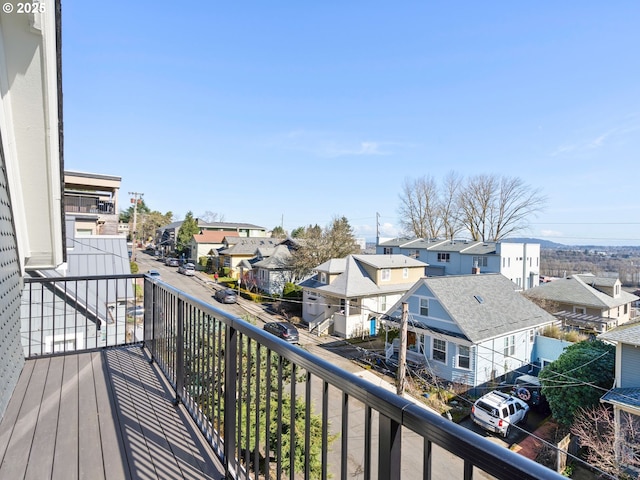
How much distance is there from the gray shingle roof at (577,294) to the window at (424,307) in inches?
405

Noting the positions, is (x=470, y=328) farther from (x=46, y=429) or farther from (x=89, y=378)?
(x=46, y=429)

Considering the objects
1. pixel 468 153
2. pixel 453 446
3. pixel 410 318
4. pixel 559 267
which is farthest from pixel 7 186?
pixel 559 267

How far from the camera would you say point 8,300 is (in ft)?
8.21

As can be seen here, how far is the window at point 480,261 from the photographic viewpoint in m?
24.1

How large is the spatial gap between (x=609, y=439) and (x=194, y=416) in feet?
34.6

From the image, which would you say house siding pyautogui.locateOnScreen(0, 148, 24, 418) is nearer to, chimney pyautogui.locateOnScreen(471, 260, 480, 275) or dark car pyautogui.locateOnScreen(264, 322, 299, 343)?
dark car pyautogui.locateOnScreen(264, 322, 299, 343)

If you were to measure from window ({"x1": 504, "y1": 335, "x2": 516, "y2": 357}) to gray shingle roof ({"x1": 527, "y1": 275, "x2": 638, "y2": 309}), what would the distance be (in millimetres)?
8123

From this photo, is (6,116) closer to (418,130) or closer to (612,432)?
(612,432)

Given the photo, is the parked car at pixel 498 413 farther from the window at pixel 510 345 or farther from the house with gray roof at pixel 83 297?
the house with gray roof at pixel 83 297

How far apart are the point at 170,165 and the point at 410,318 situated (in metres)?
13.9

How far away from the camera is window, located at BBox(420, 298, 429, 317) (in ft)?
44.3

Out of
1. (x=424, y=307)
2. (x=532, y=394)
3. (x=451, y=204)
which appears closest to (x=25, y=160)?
(x=424, y=307)

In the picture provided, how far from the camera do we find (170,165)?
1706cm

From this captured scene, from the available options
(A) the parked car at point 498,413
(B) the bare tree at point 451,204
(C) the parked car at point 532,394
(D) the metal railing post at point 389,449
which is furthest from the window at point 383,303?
(D) the metal railing post at point 389,449
